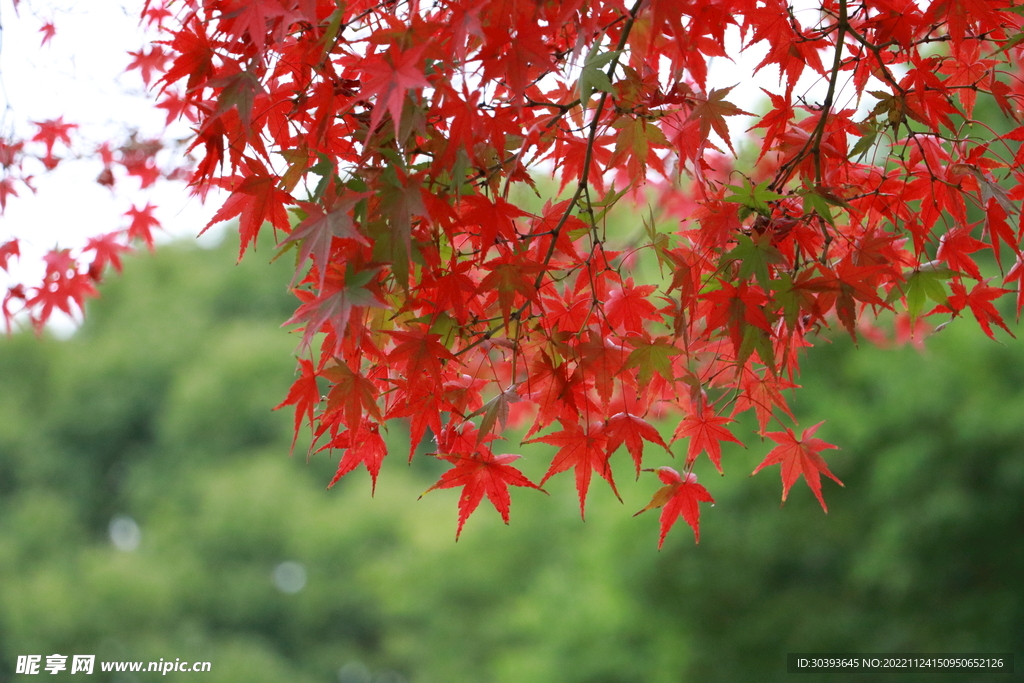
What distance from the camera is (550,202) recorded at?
3.47ft

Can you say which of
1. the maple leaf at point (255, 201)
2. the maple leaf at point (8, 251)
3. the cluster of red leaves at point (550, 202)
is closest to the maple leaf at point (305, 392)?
the cluster of red leaves at point (550, 202)

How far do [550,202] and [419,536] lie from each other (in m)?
4.89

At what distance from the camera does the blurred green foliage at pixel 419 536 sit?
11.1ft

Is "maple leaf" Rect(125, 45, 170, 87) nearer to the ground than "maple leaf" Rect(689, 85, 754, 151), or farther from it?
farther from it

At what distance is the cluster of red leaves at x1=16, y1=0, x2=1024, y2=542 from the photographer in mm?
812

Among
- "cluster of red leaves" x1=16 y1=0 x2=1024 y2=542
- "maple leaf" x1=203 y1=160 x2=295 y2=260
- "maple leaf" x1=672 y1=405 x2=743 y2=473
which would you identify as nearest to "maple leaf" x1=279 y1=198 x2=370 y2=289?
"cluster of red leaves" x1=16 y1=0 x2=1024 y2=542

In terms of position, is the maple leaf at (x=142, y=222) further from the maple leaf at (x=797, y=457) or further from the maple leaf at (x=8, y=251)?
the maple leaf at (x=797, y=457)

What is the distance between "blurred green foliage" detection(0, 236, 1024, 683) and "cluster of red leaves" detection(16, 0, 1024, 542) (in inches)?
103

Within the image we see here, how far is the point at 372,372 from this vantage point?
98cm

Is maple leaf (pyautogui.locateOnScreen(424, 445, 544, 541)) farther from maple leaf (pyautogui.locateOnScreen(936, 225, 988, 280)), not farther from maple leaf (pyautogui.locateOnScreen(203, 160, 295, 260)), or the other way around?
maple leaf (pyautogui.locateOnScreen(936, 225, 988, 280))

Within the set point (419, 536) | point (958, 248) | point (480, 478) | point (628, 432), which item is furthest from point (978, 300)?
point (419, 536)

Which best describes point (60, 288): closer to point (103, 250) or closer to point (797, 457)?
point (103, 250)

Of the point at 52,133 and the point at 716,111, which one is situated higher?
the point at 52,133

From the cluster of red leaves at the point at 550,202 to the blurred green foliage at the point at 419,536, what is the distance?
2.61 meters
